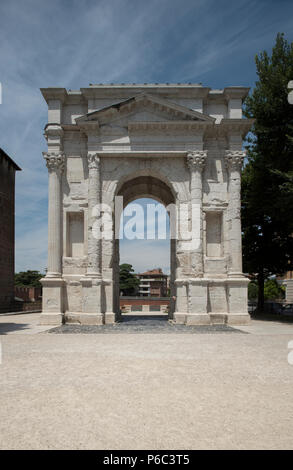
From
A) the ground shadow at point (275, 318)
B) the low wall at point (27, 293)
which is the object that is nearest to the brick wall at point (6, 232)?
the low wall at point (27, 293)

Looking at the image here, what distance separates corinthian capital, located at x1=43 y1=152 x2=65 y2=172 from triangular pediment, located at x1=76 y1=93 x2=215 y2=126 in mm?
1807

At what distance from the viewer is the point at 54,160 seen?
1661 cm

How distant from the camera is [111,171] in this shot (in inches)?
668

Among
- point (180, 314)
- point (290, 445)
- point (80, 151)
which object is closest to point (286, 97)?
point (80, 151)

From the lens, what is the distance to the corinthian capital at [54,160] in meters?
16.6

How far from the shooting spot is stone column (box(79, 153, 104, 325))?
615 inches

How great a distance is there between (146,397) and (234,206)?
1259cm

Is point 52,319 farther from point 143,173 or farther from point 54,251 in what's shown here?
point 143,173

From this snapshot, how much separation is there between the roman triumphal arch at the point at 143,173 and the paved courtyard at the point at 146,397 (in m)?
6.05

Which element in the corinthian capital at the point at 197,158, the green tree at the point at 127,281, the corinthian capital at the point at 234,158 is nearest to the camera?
the corinthian capital at the point at 197,158

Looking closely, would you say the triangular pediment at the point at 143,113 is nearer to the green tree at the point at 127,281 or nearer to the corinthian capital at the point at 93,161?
the corinthian capital at the point at 93,161

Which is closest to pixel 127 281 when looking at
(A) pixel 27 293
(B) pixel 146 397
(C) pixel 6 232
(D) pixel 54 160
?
(A) pixel 27 293

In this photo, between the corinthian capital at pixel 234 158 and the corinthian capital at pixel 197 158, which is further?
the corinthian capital at pixel 234 158

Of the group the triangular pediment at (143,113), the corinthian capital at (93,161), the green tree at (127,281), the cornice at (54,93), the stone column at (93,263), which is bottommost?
the green tree at (127,281)
